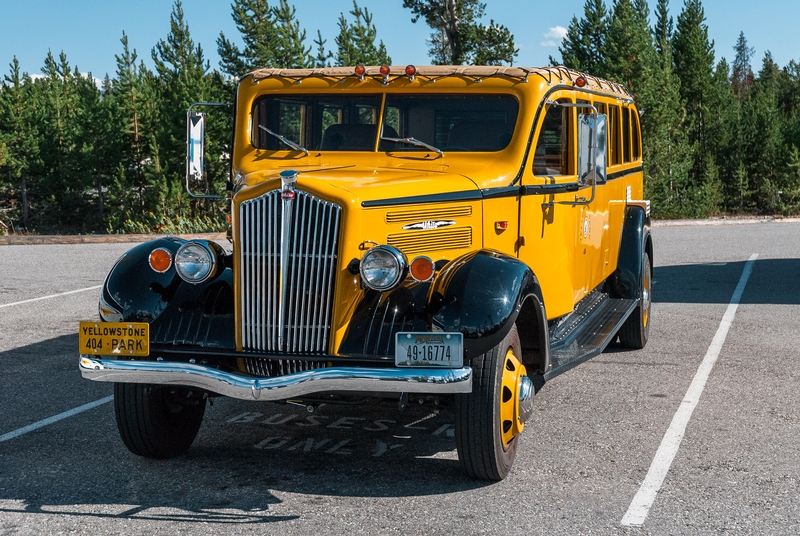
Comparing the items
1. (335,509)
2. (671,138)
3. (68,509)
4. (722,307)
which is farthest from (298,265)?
(671,138)

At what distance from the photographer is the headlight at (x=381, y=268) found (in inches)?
183

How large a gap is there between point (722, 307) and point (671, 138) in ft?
92.1

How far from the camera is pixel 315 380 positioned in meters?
4.44

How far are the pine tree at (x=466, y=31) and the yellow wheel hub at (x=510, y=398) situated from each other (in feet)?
111

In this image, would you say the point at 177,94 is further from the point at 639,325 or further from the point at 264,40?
the point at 639,325

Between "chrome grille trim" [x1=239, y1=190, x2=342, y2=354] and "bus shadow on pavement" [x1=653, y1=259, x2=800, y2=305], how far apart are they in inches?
300

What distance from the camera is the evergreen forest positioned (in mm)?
35969

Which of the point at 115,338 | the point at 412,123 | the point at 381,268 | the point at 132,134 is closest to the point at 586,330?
the point at 412,123

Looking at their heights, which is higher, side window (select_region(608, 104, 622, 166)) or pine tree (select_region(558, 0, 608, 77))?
pine tree (select_region(558, 0, 608, 77))

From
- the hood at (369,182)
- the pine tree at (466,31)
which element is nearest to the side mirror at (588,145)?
the hood at (369,182)

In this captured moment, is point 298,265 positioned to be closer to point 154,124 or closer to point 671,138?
point 671,138

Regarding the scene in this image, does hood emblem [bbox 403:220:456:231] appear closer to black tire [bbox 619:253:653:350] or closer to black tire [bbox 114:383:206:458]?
black tire [bbox 114:383:206:458]

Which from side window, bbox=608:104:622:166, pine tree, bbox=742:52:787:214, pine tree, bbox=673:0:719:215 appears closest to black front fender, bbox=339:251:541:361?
side window, bbox=608:104:622:166

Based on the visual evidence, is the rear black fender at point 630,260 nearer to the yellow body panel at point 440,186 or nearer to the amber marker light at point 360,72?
the yellow body panel at point 440,186
